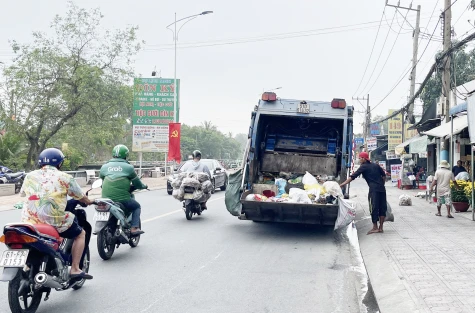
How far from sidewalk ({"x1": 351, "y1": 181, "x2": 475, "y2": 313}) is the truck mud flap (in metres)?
0.81

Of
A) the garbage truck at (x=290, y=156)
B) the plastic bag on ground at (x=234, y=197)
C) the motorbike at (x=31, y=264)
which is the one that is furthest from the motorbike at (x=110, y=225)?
the plastic bag on ground at (x=234, y=197)

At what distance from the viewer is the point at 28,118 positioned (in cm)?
2573

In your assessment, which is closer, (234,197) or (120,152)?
(120,152)

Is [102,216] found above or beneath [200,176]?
beneath

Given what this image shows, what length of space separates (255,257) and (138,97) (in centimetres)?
2340

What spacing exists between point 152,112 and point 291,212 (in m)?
22.2

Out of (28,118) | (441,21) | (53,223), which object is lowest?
(53,223)

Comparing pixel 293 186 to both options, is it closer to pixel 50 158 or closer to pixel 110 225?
pixel 110 225

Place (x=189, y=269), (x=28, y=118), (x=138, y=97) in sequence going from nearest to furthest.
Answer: (x=189, y=269) → (x=28, y=118) → (x=138, y=97)

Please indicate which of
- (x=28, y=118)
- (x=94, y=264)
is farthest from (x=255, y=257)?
(x=28, y=118)

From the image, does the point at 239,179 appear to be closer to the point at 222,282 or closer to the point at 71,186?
the point at 222,282

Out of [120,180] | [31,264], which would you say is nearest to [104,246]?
[120,180]

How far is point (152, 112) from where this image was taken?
30.8m

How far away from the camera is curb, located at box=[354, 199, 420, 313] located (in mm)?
5297
